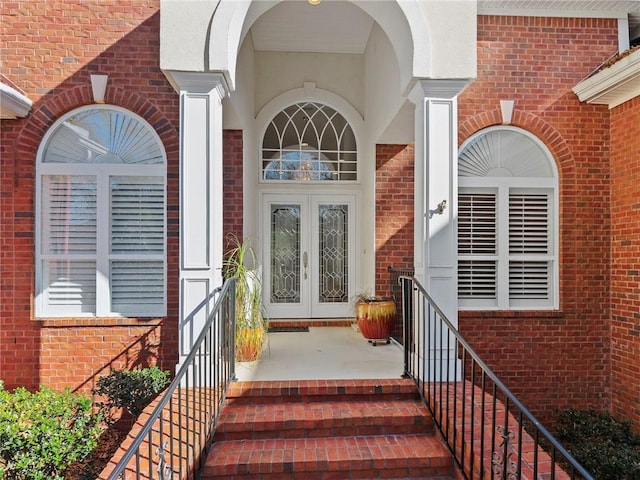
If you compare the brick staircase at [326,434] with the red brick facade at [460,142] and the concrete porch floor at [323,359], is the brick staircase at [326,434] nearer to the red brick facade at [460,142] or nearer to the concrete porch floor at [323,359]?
the concrete porch floor at [323,359]

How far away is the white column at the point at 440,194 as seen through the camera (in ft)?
12.5

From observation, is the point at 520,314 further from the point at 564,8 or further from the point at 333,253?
the point at 564,8

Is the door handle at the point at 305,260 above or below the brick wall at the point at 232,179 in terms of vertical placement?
below

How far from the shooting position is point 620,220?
4.81 meters

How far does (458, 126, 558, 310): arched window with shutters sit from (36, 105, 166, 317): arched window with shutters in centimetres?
365

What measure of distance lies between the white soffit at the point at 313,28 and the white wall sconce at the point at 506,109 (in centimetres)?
228

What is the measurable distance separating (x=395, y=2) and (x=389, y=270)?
331 cm

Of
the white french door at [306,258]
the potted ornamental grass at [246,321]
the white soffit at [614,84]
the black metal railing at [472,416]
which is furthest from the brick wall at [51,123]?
the white soffit at [614,84]

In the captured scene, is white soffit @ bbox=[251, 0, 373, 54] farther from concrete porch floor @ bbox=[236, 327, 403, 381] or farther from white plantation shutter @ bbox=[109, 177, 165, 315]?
concrete porch floor @ bbox=[236, 327, 403, 381]

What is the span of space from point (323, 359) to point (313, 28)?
15.3 ft

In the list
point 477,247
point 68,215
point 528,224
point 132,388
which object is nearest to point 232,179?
point 68,215

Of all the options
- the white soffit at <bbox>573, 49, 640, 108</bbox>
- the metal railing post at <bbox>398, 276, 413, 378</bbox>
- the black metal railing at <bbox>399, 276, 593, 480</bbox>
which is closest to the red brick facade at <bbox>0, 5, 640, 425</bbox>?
the white soffit at <bbox>573, 49, 640, 108</bbox>

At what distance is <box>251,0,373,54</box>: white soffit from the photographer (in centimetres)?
545

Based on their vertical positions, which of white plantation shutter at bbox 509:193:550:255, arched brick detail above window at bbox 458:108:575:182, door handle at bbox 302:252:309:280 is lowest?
door handle at bbox 302:252:309:280
